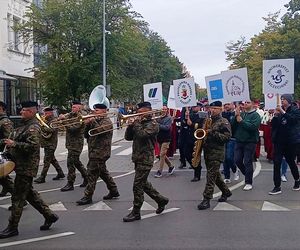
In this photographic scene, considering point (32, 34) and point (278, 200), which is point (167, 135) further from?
point (32, 34)

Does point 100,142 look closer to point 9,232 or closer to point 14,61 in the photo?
point 9,232

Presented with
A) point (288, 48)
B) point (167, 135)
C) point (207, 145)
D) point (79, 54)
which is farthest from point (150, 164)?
point (288, 48)

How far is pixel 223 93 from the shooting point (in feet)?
35.4

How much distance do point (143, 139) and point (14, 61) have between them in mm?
31563

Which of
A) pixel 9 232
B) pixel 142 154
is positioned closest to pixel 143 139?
pixel 142 154

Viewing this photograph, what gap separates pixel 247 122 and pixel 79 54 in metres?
25.0

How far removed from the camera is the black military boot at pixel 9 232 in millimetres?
7110

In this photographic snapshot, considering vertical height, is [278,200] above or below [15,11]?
below

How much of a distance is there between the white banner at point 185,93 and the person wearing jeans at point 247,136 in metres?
2.74

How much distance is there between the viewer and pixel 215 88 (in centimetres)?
1088

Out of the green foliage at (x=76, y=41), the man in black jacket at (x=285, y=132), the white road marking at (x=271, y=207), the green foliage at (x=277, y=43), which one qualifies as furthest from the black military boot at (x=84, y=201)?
the green foliage at (x=277, y=43)

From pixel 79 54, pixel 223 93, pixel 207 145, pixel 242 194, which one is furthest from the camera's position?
pixel 79 54

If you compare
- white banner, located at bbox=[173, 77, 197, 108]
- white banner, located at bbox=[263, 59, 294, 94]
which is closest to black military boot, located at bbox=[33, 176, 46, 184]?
white banner, located at bbox=[173, 77, 197, 108]

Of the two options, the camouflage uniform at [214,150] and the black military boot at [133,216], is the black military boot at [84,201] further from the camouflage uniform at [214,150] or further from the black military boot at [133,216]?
the camouflage uniform at [214,150]
